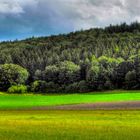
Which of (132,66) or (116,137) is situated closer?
(116,137)

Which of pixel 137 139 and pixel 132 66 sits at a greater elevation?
pixel 132 66

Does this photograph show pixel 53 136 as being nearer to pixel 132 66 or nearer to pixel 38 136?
pixel 38 136

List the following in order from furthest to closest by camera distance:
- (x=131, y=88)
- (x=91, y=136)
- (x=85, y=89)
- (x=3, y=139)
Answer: (x=85, y=89) < (x=131, y=88) < (x=91, y=136) < (x=3, y=139)

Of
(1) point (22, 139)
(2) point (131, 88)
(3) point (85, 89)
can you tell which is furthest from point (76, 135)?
(3) point (85, 89)

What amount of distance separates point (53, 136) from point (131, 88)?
154 metres

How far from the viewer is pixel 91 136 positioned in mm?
27859

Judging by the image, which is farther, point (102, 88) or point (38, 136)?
point (102, 88)

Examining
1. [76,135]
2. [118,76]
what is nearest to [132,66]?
[118,76]

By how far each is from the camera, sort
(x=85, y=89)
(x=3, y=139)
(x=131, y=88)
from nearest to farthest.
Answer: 1. (x=3, y=139)
2. (x=131, y=88)
3. (x=85, y=89)

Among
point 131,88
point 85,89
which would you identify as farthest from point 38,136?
point 85,89

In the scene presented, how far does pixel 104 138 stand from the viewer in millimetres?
26734

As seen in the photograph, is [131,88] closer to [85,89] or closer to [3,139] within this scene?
[85,89]

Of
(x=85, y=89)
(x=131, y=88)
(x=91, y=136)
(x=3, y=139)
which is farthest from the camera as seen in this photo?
(x=85, y=89)

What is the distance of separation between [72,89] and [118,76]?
71.2ft
